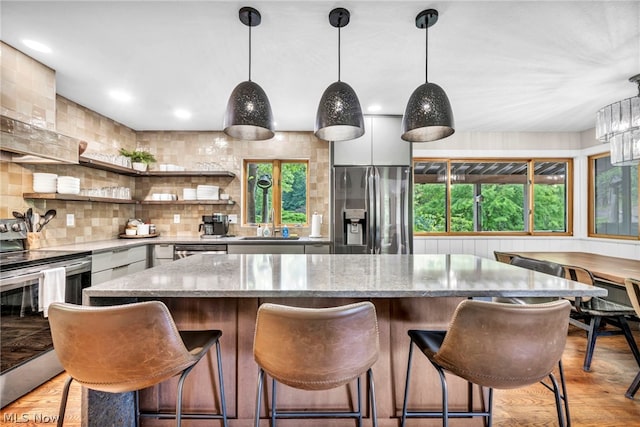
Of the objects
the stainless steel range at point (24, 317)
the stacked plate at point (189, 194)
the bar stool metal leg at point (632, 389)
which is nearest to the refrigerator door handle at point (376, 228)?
the bar stool metal leg at point (632, 389)

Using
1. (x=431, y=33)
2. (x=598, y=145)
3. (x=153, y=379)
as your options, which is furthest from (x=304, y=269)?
(x=598, y=145)

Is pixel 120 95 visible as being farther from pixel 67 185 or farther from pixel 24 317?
pixel 24 317

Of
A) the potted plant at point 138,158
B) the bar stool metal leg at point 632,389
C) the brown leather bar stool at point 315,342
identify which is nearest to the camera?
the brown leather bar stool at point 315,342

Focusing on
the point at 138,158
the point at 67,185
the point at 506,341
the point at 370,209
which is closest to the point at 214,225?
the point at 138,158

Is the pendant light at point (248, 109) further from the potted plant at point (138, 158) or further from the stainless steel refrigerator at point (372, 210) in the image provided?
the potted plant at point (138, 158)

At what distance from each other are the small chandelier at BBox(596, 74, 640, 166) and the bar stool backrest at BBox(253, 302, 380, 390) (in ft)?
8.69

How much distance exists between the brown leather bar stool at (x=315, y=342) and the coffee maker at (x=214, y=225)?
117 inches

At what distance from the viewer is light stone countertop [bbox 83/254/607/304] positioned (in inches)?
47.1

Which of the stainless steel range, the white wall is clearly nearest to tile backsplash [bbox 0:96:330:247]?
the white wall

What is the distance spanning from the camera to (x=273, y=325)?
104 cm

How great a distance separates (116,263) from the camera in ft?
9.43

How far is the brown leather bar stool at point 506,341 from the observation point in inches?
40.8

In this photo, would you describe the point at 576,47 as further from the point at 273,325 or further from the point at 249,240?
the point at 249,240

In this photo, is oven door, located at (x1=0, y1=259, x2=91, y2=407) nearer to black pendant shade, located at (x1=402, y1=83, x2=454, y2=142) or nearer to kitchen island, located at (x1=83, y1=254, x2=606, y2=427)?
kitchen island, located at (x1=83, y1=254, x2=606, y2=427)
